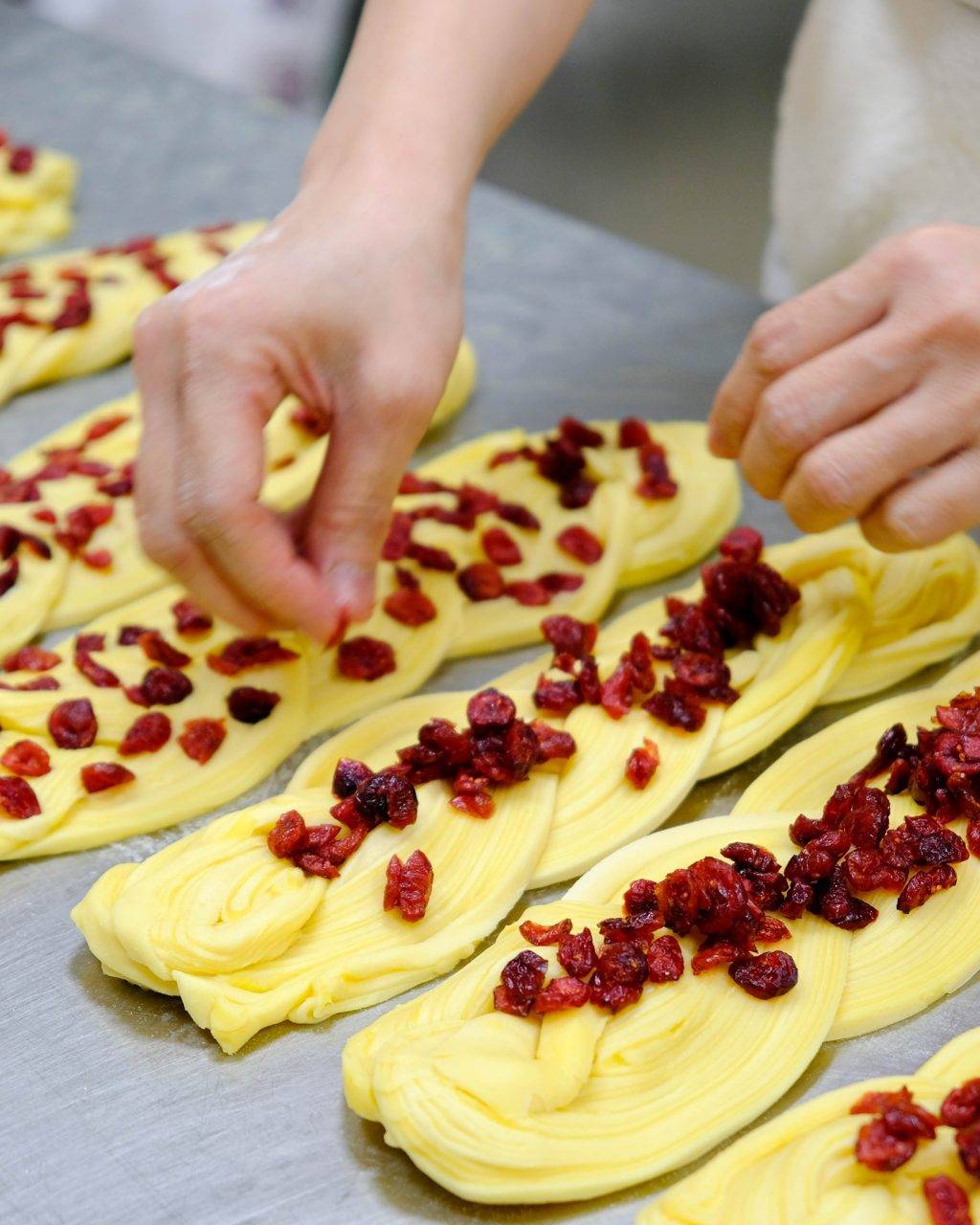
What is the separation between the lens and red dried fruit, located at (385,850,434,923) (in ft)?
6.79

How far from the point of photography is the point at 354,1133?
1.88m

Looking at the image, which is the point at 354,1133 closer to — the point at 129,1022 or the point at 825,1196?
the point at 129,1022

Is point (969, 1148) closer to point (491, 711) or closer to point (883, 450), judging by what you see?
point (491, 711)

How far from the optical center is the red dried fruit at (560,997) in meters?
1.86

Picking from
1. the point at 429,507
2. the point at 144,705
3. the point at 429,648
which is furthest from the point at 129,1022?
the point at 429,507

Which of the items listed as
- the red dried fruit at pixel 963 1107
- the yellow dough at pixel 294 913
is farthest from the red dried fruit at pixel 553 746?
the red dried fruit at pixel 963 1107

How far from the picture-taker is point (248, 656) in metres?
2.55

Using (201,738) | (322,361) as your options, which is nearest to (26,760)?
(201,738)

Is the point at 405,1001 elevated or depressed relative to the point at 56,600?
elevated

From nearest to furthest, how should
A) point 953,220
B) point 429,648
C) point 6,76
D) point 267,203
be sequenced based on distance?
point 429,648 → point 953,220 → point 267,203 → point 6,76

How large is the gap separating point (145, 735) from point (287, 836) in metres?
0.42

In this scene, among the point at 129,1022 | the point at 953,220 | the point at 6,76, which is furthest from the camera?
the point at 6,76

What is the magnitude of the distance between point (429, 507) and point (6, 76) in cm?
285

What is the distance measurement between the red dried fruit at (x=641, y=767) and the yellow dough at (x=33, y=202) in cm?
258
